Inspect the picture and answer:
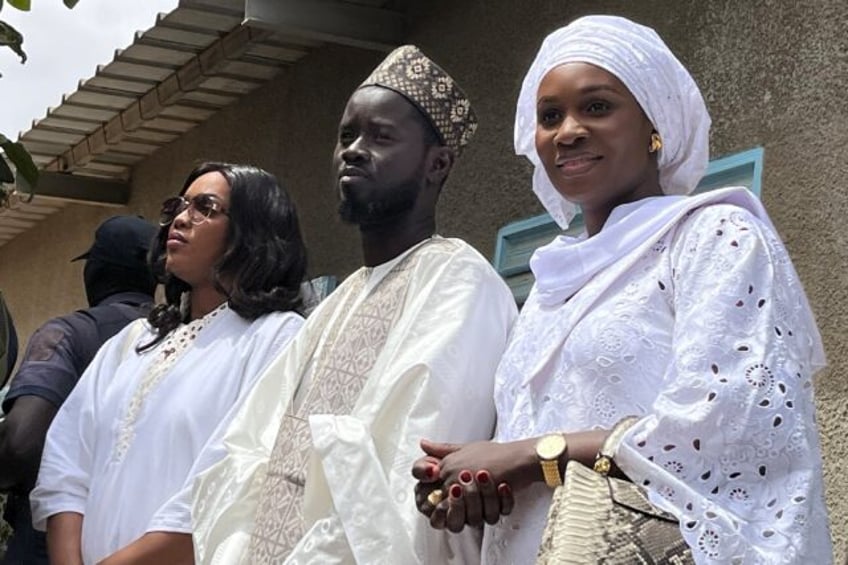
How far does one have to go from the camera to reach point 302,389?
3.40 m

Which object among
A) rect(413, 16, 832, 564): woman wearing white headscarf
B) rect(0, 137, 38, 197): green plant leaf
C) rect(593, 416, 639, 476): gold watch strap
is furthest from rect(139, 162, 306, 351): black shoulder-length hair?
rect(593, 416, 639, 476): gold watch strap

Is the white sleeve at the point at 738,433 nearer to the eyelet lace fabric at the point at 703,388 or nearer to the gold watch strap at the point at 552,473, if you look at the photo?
the eyelet lace fabric at the point at 703,388

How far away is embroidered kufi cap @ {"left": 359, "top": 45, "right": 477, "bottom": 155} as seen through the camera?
3.46 meters

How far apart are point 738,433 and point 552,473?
31cm

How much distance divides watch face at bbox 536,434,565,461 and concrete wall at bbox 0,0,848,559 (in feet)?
5.77

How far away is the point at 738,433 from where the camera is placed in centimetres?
238

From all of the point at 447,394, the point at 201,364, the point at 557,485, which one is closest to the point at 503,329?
the point at 447,394

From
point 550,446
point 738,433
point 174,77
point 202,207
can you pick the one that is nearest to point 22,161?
point 202,207

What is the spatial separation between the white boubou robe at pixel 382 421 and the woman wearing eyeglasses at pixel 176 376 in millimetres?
434

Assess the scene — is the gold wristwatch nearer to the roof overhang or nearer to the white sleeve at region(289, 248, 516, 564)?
the white sleeve at region(289, 248, 516, 564)

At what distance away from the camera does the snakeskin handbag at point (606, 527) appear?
7.62 feet

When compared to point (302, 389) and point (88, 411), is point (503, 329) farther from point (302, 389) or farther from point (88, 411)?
point (88, 411)

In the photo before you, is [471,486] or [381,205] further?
[381,205]

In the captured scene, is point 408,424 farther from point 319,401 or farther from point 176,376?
point 176,376
